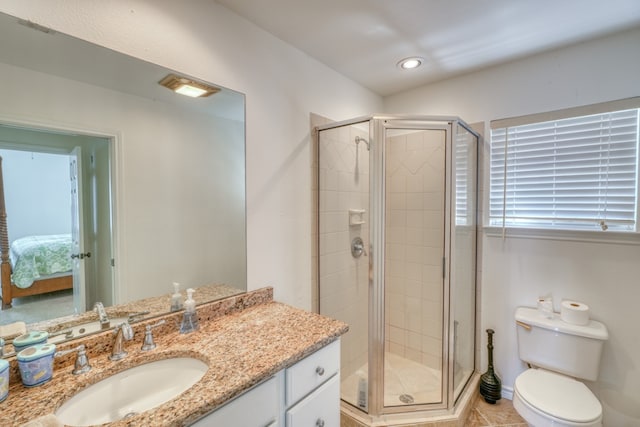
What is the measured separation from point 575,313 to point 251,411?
1873 mm

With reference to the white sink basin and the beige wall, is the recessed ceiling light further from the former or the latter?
the white sink basin

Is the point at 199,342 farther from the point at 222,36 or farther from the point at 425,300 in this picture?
the point at 425,300

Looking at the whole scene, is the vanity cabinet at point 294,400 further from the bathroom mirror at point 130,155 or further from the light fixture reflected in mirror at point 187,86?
the light fixture reflected in mirror at point 187,86

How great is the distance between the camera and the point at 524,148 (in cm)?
194

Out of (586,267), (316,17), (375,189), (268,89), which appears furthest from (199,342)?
(586,267)

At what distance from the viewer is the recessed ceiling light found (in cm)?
190

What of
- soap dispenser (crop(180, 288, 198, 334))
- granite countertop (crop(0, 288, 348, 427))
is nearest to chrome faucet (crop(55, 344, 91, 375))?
granite countertop (crop(0, 288, 348, 427))

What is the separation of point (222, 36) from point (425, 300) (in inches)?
84.3

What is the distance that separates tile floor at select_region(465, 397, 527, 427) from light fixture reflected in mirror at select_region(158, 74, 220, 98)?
247 cm

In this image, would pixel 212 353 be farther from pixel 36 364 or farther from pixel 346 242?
pixel 346 242

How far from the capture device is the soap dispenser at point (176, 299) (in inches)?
50.7

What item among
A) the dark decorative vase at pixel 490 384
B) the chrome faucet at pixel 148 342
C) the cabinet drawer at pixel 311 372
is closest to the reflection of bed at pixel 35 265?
the chrome faucet at pixel 148 342

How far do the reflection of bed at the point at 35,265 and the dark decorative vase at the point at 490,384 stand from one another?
244 centimetres

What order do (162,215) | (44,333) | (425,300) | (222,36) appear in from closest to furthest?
(44,333), (162,215), (222,36), (425,300)
